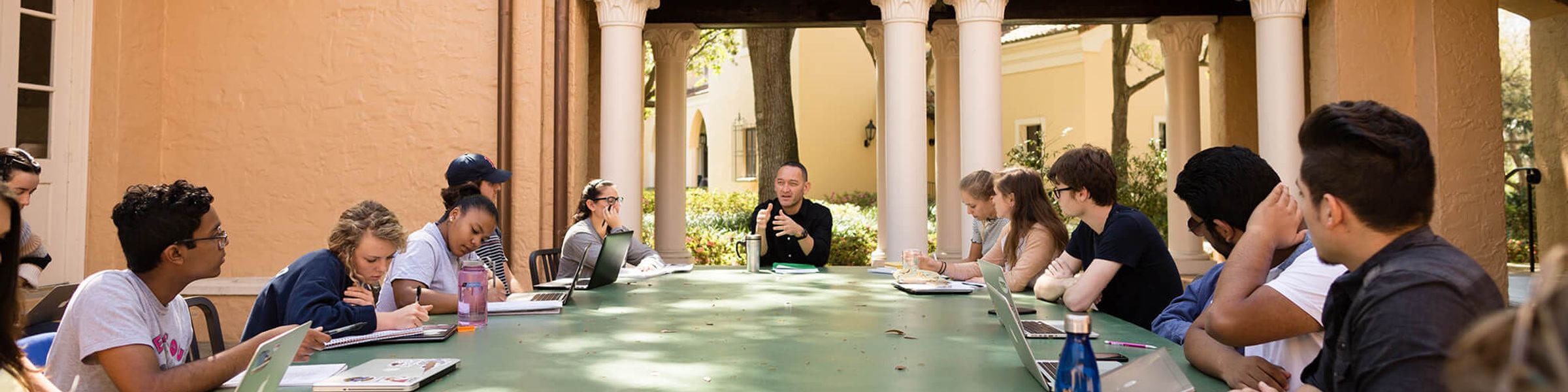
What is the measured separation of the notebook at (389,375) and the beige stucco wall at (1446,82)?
23.9 feet

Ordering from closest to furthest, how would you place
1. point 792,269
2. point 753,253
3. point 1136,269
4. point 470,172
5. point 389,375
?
point 389,375 < point 1136,269 < point 470,172 < point 753,253 < point 792,269

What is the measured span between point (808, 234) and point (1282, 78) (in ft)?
12.7

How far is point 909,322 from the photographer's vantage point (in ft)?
11.6

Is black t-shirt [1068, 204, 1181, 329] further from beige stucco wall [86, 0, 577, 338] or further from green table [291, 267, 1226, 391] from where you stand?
beige stucco wall [86, 0, 577, 338]

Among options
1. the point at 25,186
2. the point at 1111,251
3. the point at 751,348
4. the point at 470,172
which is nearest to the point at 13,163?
the point at 25,186

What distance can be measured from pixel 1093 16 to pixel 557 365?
335 inches

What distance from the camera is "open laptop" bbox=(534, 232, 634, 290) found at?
4.75 meters

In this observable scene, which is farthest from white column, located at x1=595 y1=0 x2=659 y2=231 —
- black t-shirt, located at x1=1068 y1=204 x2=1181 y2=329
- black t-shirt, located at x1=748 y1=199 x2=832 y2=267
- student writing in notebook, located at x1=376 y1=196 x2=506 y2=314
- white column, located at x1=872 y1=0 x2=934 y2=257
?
black t-shirt, located at x1=1068 y1=204 x2=1181 y2=329

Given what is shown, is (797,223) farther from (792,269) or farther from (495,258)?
(495,258)

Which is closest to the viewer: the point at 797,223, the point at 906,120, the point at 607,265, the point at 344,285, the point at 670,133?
the point at 344,285

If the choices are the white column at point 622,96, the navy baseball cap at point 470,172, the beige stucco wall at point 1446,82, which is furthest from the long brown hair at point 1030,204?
the beige stucco wall at point 1446,82

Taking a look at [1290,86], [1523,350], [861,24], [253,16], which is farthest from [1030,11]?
[1523,350]

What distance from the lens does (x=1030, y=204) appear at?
16.3 ft

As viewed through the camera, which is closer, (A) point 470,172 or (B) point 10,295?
(B) point 10,295
